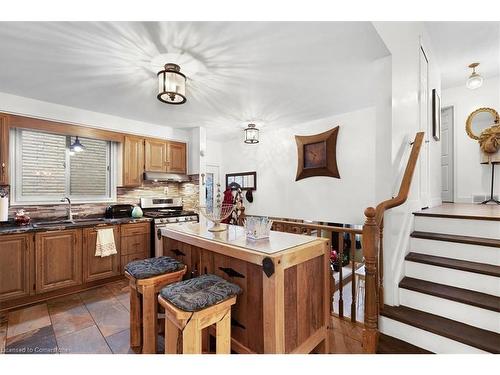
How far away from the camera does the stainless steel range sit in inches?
144

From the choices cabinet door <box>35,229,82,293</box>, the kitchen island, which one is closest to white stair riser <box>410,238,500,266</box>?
the kitchen island

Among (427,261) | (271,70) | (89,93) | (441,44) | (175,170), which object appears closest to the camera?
(427,261)

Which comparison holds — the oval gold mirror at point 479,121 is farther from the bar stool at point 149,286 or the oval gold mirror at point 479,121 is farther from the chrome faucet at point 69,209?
the chrome faucet at point 69,209

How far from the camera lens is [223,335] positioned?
4.16ft

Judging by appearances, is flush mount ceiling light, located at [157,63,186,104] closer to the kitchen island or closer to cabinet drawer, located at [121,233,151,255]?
the kitchen island

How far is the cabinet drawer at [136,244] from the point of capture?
3.29 m

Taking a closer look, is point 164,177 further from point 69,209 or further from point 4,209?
point 4,209

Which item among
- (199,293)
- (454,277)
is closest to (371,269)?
(454,277)

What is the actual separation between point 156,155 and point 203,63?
2.37 metres

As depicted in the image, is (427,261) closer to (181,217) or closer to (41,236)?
(181,217)

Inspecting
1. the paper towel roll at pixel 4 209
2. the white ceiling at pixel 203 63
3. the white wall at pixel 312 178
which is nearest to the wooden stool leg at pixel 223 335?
the white ceiling at pixel 203 63

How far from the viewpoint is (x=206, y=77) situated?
2.47 meters

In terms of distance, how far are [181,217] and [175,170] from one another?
3.25 ft
